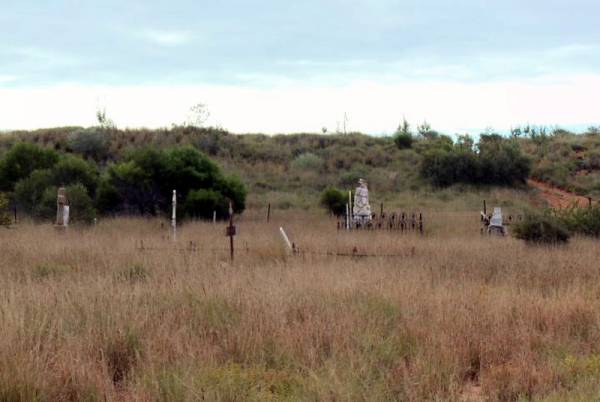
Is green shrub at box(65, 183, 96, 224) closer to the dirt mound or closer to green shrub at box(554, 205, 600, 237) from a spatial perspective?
green shrub at box(554, 205, 600, 237)

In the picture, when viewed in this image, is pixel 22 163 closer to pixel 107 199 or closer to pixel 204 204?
pixel 107 199

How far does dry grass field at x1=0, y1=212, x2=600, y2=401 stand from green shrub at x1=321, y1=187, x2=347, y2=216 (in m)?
15.1

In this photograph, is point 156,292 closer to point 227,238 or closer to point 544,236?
point 227,238

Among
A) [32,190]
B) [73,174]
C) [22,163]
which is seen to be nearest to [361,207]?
[73,174]

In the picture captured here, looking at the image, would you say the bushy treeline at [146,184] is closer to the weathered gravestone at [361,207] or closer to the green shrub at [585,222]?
the weathered gravestone at [361,207]

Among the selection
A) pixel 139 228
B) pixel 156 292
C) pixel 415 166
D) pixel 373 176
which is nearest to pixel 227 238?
pixel 139 228

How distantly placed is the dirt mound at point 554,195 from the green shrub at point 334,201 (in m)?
A: 10.2

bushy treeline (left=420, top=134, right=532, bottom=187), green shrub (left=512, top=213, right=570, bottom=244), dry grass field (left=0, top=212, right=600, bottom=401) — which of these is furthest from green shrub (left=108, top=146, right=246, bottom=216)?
dry grass field (left=0, top=212, right=600, bottom=401)

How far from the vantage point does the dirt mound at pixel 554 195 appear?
3089 centimetres

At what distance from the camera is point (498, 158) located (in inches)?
1355

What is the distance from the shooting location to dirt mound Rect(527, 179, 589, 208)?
1216 inches

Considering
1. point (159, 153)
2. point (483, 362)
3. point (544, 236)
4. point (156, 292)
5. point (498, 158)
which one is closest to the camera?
point (483, 362)

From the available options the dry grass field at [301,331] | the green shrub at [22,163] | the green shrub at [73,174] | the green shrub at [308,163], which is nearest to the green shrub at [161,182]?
the green shrub at [73,174]

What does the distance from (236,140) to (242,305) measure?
3537 centimetres
